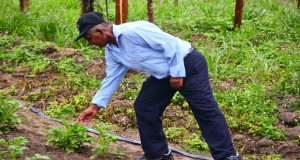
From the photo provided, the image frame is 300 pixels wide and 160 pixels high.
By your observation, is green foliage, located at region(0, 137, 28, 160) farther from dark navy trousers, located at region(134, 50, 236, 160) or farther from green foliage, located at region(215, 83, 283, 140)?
green foliage, located at region(215, 83, 283, 140)

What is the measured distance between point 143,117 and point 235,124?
1.93 m

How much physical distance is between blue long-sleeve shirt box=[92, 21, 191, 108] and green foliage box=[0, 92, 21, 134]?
3.87 ft

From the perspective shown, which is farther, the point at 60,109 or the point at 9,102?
the point at 60,109

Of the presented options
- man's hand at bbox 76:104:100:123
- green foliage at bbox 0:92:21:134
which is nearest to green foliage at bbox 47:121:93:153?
man's hand at bbox 76:104:100:123

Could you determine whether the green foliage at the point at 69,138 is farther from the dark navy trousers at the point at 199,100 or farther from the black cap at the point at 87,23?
the black cap at the point at 87,23

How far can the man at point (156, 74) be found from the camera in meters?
4.17

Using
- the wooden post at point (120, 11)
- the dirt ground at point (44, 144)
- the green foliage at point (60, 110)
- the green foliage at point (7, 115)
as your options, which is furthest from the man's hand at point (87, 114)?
the wooden post at point (120, 11)

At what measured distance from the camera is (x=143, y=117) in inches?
183

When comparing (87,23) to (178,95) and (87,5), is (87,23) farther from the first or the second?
(87,5)

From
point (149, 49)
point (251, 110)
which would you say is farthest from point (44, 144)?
point (251, 110)

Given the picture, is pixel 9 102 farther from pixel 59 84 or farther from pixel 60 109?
pixel 59 84

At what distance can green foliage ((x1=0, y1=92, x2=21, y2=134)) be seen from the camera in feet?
16.3

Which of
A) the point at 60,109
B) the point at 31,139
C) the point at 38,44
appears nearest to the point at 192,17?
the point at 38,44

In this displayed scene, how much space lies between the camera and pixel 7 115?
16.5 feet
